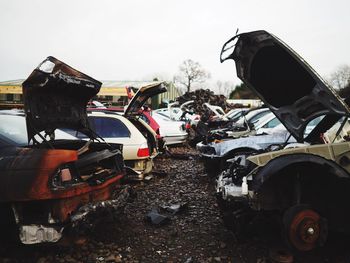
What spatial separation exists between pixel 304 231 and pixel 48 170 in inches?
99.7

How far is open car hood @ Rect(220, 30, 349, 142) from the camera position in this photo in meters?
3.59

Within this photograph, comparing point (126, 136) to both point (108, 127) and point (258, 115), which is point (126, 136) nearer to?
point (108, 127)

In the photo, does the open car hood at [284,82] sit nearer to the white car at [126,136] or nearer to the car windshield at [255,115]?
the white car at [126,136]

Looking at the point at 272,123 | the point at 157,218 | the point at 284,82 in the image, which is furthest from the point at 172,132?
the point at 284,82

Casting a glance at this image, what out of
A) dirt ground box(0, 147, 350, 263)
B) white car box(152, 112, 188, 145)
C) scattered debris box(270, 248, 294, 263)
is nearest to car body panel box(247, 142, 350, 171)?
dirt ground box(0, 147, 350, 263)

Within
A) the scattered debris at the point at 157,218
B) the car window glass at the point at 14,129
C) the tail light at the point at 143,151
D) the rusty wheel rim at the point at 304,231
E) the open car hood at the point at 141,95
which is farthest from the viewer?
the open car hood at the point at 141,95

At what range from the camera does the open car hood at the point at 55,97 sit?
3494 millimetres

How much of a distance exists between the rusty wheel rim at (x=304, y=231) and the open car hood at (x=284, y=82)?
4.01 ft

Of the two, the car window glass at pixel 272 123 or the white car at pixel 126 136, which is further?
the car window glass at pixel 272 123

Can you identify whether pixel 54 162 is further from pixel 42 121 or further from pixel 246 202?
pixel 246 202

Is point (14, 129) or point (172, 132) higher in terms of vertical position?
point (14, 129)

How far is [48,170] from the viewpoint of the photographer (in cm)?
321

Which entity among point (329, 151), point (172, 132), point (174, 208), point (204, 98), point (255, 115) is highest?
point (329, 151)

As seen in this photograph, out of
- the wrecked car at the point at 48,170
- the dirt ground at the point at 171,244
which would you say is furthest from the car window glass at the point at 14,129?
the dirt ground at the point at 171,244
